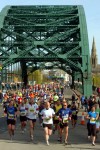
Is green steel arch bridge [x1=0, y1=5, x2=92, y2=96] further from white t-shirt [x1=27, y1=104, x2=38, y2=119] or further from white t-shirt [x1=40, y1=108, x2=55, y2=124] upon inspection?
white t-shirt [x1=40, y1=108, x2=55, y2=124]

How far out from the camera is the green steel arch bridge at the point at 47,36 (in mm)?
43531

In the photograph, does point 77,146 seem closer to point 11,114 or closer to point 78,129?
point 11,114

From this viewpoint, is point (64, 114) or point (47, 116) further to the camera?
point (64, 114)

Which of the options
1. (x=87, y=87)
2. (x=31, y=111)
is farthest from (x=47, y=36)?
(x=31, y=111)

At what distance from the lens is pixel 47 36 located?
164 ft

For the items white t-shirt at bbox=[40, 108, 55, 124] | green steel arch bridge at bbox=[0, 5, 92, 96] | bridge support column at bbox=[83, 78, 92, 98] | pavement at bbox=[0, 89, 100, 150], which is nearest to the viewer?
pavement at bbox=[0, 89, 100, 150]

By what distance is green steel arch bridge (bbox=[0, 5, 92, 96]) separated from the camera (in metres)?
43.5

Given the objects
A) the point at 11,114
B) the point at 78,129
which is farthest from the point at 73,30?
the point at 11,114

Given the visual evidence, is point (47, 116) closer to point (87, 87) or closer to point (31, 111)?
point (31, 111)

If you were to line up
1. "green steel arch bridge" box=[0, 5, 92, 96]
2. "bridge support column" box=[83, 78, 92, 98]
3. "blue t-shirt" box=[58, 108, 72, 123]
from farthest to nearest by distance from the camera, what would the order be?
"green steel arch bridge" box=[0, 5, 92, 96]
"bridge support column" box=[83, 78, 92, 98]
"blue t-shirt" box=[58, 108, 72, 123]

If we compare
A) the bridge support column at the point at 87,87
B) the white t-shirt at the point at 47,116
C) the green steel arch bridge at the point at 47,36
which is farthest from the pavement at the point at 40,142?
the green steel arch bridge at the point at 47,36

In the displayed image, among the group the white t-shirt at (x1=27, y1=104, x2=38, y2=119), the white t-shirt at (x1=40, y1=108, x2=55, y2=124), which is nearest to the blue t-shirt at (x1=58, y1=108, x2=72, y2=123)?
the white t-shirt at (x1=40, y1=108, x2=55, y2=124)

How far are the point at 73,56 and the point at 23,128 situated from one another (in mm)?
26765

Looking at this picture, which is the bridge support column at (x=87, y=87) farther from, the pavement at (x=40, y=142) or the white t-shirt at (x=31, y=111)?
the white t-shirt at (x=31, y=111)
